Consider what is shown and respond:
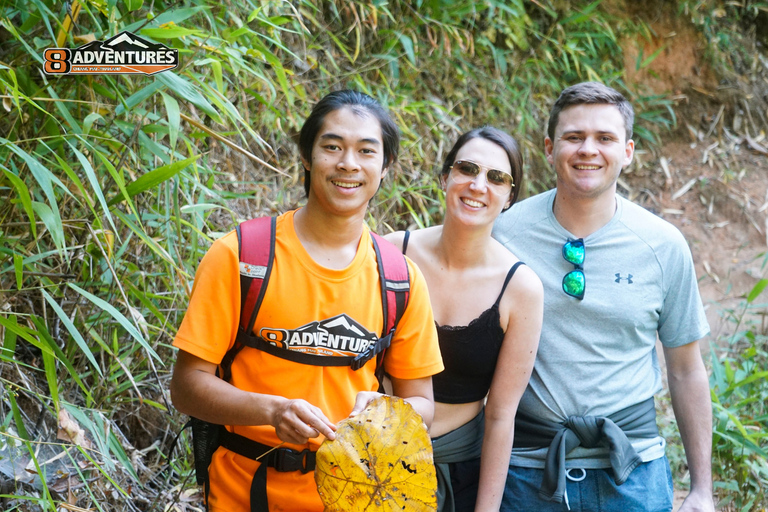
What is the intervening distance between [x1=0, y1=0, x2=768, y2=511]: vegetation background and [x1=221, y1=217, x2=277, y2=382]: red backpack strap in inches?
15.5

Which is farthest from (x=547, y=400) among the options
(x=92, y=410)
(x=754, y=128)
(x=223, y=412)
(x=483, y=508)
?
(x=754, y=128)

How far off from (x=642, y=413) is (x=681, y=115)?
4.57 meters

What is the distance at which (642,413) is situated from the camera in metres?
2.71

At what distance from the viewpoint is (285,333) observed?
1.92m

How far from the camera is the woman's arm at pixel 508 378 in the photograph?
2.38 metres

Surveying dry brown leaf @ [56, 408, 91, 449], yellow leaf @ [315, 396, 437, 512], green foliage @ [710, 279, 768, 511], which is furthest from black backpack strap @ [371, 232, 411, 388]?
green foliage @ [710, 279, 768, 511]

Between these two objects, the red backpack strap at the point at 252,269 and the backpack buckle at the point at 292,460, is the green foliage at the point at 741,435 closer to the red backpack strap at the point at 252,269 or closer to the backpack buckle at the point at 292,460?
the backpack buckle at the point at 292,460

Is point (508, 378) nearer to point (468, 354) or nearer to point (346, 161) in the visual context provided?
point (468, 354)

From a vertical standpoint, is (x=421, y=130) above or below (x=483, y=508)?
above

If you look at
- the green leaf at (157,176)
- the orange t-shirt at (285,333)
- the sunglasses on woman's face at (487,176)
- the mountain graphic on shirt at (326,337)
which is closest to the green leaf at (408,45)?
the sunglasses on woman's face at (487,176)

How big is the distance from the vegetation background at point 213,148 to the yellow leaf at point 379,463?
31.6 inches

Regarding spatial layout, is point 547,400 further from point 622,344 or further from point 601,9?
point 601,9

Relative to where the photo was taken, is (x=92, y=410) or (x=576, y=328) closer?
(x=92, y=410)

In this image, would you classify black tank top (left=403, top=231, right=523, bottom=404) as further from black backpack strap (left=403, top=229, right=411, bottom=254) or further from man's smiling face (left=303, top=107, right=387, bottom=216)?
man's smiling face (left=303, top=107, right=387, bottom=216)
